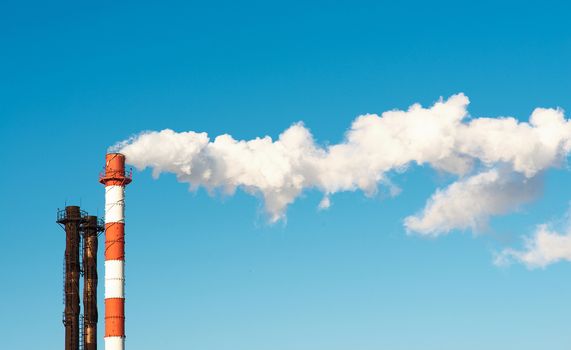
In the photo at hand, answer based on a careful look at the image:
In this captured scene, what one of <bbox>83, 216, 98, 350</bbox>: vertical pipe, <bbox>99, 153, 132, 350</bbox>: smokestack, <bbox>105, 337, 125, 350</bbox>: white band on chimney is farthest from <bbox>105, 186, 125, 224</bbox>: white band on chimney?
<bbox>105, 337, 125, 350</bbox>: white band on chimney

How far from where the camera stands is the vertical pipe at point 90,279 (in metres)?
75.9

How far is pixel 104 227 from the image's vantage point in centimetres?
7669

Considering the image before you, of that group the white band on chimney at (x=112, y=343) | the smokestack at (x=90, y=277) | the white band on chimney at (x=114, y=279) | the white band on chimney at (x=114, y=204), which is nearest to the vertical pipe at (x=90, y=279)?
the smokestack at (x=90, y=277)

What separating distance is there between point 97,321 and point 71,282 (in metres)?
3.70

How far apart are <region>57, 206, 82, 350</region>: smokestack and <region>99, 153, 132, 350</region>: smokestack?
5584 mm

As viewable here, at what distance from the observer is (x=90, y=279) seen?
7688cm

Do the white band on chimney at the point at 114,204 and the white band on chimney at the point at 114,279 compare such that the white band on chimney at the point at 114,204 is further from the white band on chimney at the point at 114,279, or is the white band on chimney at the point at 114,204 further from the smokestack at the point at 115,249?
the white band on chimney at the point at 114,279

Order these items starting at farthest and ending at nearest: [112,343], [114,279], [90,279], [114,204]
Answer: [90,279]
[114,204]
[114,279]
[112,343]

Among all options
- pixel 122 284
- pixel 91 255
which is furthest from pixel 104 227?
pixel 122 284

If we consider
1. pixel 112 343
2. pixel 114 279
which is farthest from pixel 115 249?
pixel 112 343

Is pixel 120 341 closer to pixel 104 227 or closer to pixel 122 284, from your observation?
pixel 122 284

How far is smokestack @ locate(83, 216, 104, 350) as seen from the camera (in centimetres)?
7588

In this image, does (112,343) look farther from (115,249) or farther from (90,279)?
(90,279)

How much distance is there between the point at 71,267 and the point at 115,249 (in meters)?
6.95
